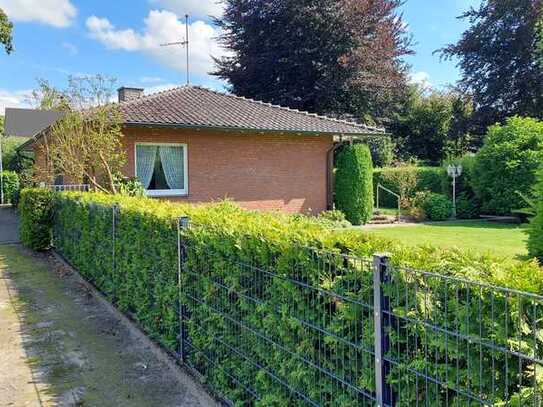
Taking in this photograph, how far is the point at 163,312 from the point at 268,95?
22.6m

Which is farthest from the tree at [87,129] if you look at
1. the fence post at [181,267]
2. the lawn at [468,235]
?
the fence post at [181,267]

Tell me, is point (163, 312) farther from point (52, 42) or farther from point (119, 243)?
point (52, 42)

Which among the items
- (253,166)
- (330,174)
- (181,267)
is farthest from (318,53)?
(181,267)

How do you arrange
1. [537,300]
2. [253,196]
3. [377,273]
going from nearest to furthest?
[537,300] < [377,273] < [253,196]

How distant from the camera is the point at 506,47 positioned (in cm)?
2630

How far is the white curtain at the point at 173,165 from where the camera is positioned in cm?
1374

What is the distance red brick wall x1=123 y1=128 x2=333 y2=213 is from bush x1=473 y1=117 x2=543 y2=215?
20.0 feet

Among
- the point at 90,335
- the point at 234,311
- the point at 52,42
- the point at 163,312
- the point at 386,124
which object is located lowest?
the point at 90,335

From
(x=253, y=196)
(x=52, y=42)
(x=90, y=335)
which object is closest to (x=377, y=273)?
(x=90, y=335)

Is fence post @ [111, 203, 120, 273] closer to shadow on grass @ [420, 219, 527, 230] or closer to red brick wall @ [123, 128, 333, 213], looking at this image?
red brick wall @ [123, 128, 333, 213]

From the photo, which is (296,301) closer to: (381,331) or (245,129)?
(381,331)

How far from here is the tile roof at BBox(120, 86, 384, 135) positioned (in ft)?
43.5

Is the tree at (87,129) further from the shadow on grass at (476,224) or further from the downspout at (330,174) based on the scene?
the shadow on grass at (476,224)

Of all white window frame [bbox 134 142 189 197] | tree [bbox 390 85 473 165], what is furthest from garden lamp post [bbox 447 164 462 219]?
tree [bbox 390 85 473 165]
